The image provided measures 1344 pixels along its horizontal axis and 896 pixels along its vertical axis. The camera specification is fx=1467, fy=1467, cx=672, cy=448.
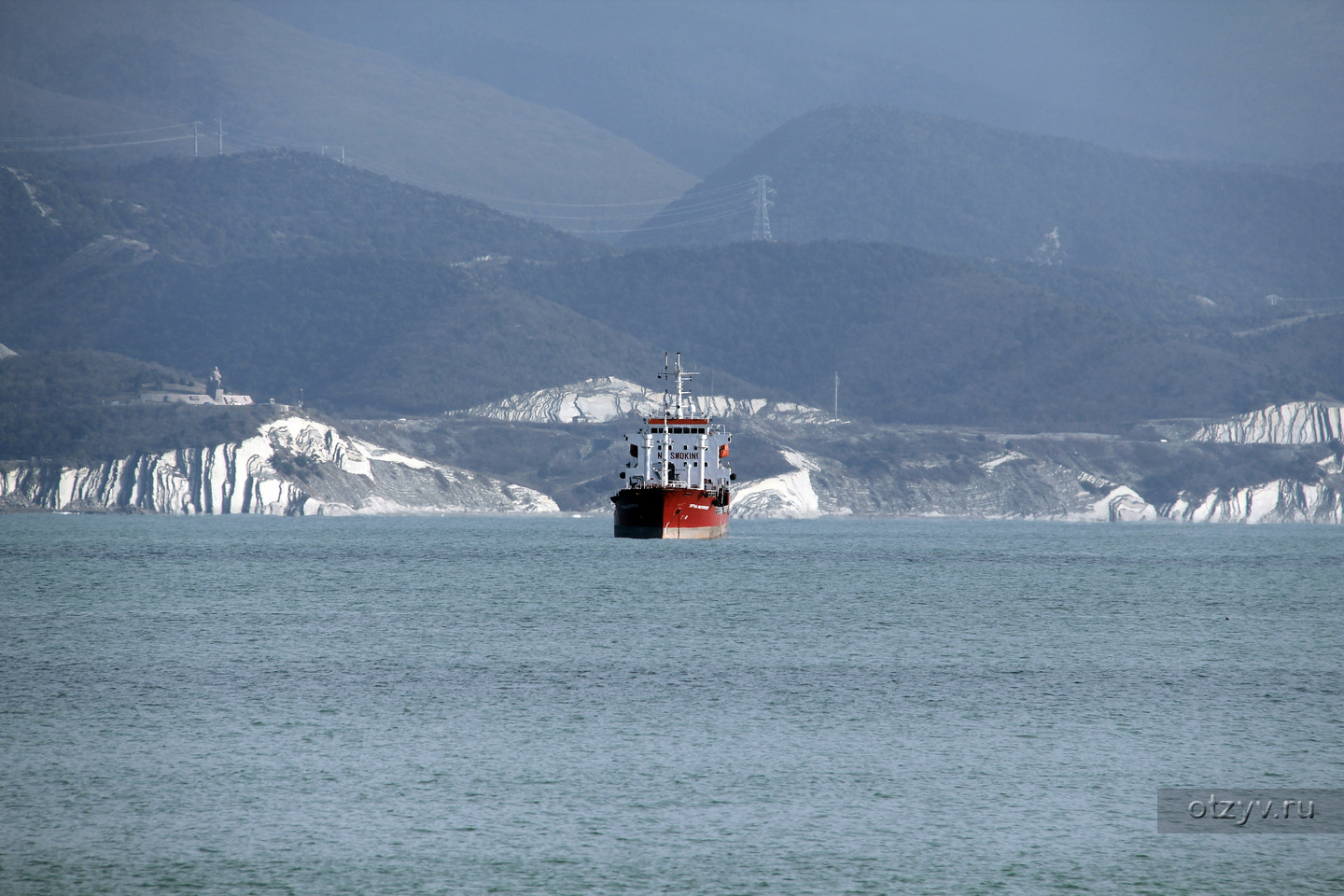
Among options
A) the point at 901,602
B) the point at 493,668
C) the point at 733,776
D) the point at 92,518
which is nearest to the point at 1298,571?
the point at 901,602

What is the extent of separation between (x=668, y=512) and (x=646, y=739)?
86.2 m

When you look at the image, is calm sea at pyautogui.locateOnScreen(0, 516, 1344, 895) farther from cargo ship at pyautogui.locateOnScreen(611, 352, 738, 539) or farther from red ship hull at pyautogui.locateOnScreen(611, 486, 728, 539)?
cargo ship at pyautogui.locateOnScreen(611, 352, 738, 539)

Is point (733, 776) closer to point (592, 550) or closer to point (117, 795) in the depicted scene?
point (117, 795)

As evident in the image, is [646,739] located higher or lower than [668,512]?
lower

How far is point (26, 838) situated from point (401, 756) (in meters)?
8.29

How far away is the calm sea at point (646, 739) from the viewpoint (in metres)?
23.0

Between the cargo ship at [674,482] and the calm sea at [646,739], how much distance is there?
4663cm

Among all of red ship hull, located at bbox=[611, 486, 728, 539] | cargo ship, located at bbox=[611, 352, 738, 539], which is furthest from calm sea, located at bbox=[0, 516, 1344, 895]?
cargo ship, located at bbox=[611, 352, 738, 539]

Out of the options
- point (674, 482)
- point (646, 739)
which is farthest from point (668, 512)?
point (646, 739)

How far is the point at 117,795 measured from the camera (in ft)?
87.2

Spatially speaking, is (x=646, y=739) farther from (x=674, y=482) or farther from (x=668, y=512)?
(x=674, y=482)

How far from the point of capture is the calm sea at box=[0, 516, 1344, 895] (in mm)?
22969

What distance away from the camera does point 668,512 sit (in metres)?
119

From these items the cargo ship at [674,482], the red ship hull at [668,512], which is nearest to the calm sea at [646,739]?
the red ship hull at [668,512]
